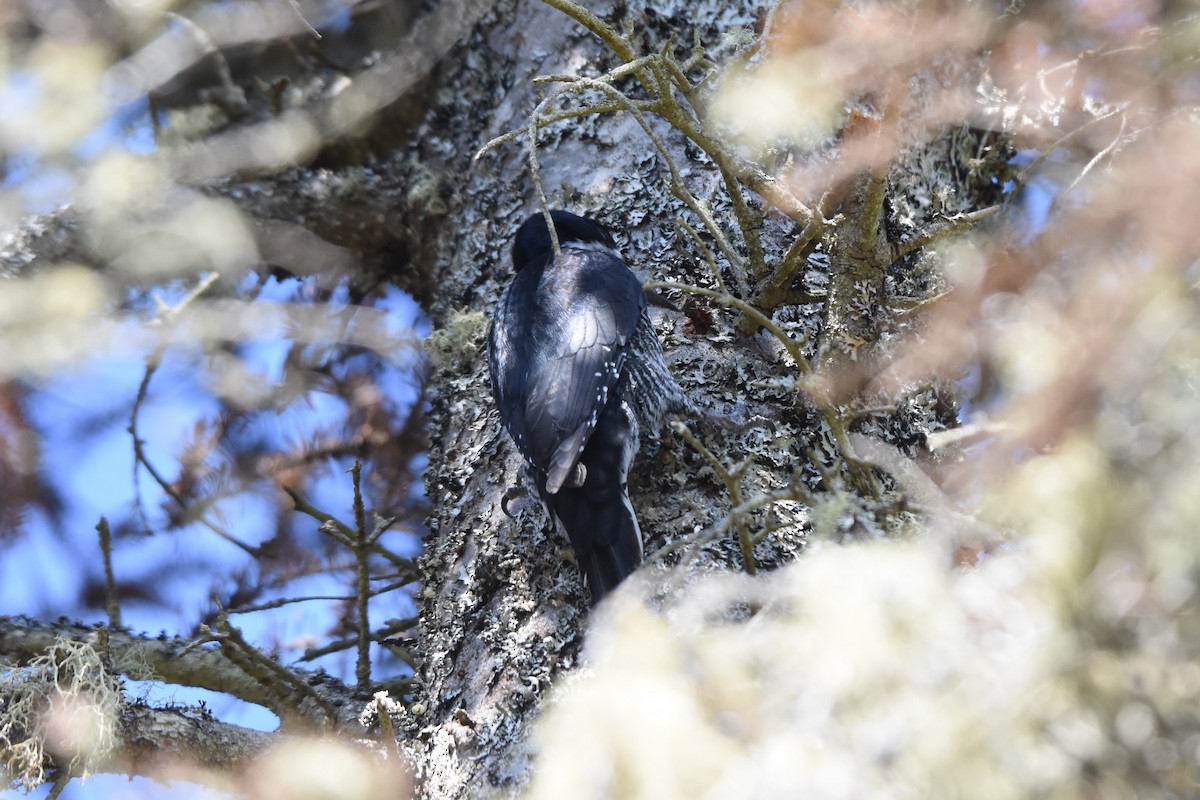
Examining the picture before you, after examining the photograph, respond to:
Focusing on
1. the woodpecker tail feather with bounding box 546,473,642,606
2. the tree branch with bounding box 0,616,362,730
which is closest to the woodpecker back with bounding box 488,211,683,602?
the woodpecker tail feather with bounding box 546,473,642,606

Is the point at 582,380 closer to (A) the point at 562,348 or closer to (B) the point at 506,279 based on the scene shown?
(A) the point at 562,348

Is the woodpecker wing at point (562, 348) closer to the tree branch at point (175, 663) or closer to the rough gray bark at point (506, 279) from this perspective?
the rough gray bark at point (506, 279)

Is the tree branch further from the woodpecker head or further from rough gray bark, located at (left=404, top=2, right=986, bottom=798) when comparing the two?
the woodpecker head

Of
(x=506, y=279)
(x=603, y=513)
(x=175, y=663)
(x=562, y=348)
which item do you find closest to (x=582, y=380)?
(x=562, y=348)

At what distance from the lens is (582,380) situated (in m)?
2.61

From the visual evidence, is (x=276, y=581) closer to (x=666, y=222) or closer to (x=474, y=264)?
(x=474, y=264)

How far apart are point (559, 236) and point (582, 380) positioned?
0.52m

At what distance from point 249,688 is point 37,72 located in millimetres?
1799

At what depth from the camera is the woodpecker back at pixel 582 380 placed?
2.27 meters

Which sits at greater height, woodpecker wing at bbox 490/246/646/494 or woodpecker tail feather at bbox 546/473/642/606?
woodpecker wing at bbox 490/246/646/494

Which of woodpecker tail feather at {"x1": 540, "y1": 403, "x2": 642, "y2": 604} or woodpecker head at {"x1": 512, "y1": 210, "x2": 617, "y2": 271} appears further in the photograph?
woodpecker head at {"x1": 512, "y1": 210, "x2": 617, "y2": 271}

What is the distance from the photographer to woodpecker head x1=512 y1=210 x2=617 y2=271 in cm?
288

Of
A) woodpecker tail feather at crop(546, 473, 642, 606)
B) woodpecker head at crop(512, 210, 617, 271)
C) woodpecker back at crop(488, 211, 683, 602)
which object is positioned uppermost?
woodpecker head at crop(512, 210, 617, 271)

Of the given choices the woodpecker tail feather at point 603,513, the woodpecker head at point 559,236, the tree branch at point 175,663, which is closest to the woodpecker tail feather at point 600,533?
the woodpecker tail feather at point 603,513
